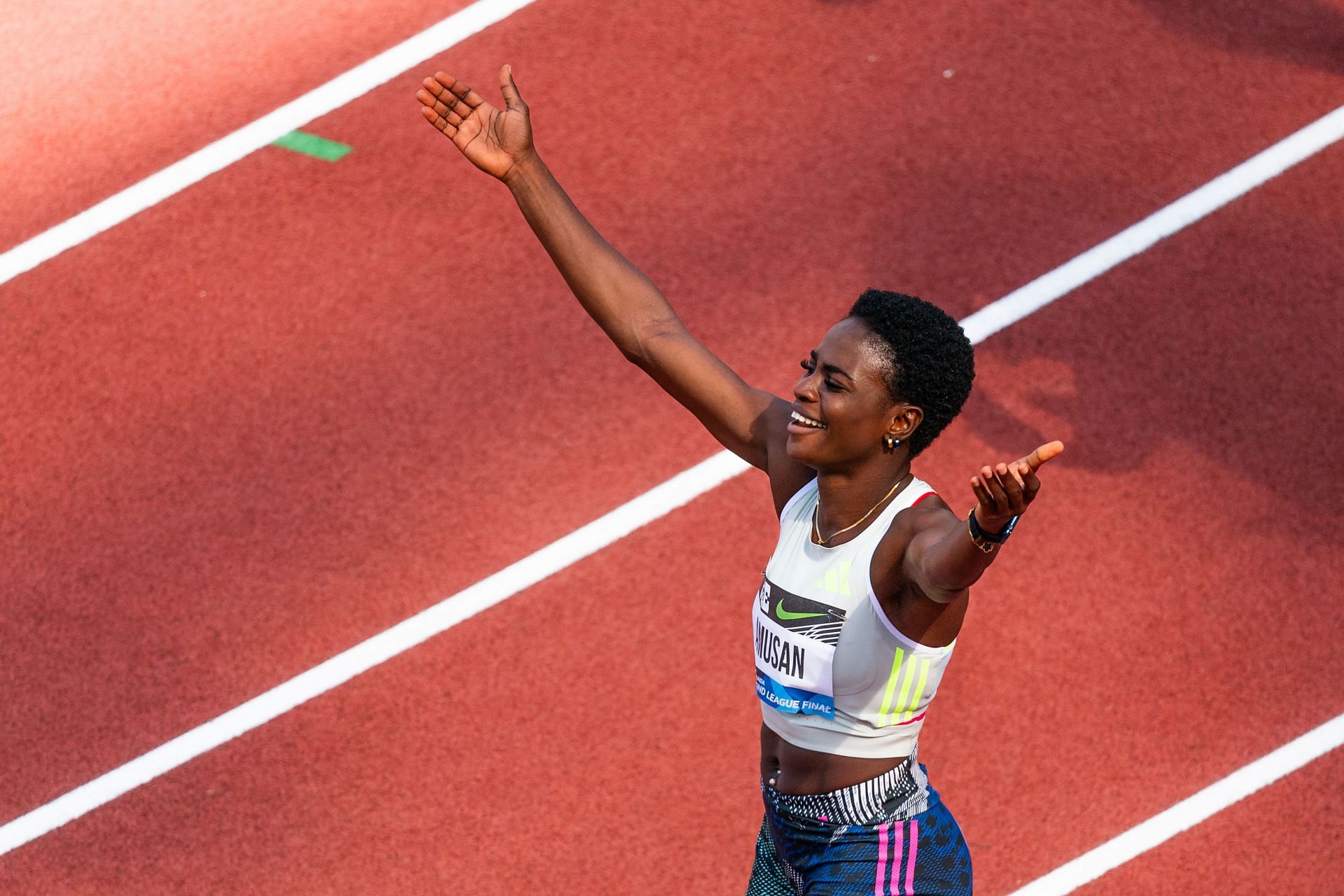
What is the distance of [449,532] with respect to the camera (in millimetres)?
5277

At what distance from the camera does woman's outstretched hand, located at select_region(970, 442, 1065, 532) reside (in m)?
2.37

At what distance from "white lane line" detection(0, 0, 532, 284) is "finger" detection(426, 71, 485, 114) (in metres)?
3.39

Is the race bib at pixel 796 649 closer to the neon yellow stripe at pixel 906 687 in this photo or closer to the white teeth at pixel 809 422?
the neon yellow stripe at pixel 906 687

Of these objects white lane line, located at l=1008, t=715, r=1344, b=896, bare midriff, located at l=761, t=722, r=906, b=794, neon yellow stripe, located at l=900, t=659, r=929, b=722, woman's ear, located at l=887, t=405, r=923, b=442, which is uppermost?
woman's ear, located at l=887, t=405, r=923, b=442

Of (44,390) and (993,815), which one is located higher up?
(44,390)

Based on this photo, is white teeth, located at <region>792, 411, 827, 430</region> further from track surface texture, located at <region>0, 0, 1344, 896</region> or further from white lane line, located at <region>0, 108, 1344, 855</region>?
white lane line, located at <region>0, 108, 1344, 855</region>

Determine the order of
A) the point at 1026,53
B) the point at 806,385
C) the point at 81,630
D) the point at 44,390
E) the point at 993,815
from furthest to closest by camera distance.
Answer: the point at 1026,53 < the point at 44,390 < the point at 81,630 < the point at 993,815 < the point at 806,385

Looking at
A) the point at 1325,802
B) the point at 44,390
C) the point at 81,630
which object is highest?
the point at 44,390

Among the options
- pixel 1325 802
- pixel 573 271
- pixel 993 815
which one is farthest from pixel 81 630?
pixel 1325 802

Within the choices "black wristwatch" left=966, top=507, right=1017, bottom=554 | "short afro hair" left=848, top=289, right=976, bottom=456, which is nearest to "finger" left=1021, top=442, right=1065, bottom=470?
"black wristwatch" left=966, top=507, right=1017, bottom=554

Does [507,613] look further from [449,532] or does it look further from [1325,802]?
[1325,802]

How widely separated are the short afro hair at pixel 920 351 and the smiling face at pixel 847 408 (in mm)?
19

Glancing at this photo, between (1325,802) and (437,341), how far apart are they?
3.66 m

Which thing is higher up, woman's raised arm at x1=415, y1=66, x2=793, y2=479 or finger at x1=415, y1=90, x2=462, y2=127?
finger at x1=415, y1=90, x2=462, y2=127
